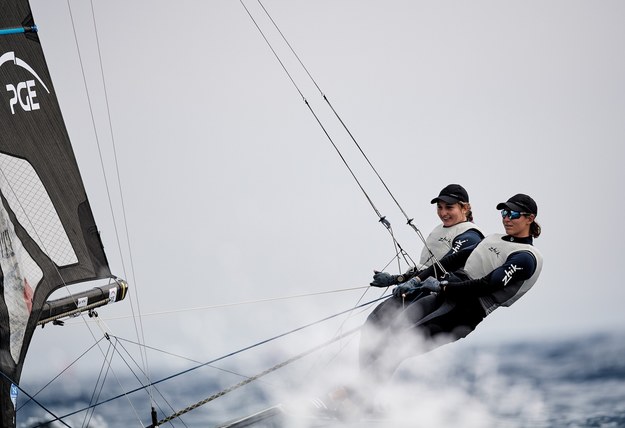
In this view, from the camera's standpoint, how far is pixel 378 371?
6.86m

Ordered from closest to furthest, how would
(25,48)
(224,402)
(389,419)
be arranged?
(25,48)
(389,419)
(224,402)

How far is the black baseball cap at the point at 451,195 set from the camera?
7.39 metres

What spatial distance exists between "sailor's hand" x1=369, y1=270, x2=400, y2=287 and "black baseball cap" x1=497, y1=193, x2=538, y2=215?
867 mm

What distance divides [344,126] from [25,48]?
206cm

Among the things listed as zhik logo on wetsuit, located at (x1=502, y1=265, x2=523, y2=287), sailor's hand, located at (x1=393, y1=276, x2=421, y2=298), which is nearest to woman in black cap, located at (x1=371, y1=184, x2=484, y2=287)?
sailor's hand, located at (x1=393, y1=276, x2=421, y2=298)

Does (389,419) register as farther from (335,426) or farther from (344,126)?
(344,126)

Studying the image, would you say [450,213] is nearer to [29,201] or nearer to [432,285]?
[432,285]

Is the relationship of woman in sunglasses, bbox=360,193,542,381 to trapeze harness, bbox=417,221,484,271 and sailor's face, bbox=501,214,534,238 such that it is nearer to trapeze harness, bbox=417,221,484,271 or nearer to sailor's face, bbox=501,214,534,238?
sailor's face, bbox=501,214,534,238

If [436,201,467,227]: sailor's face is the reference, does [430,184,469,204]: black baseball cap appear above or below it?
above

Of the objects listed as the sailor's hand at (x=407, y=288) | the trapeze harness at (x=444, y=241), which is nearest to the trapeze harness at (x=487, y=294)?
the sailor's hand at (x=407, y=288)

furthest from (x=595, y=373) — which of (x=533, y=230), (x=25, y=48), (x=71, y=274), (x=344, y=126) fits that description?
(x=25, y=48)

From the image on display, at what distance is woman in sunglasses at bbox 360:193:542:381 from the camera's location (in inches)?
266

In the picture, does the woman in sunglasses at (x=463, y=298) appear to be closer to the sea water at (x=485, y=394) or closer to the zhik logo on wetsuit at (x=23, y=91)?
the sea water at (x=485, y=394)

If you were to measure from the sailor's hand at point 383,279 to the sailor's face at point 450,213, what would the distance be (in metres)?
0.71
